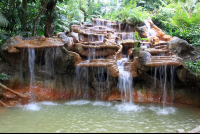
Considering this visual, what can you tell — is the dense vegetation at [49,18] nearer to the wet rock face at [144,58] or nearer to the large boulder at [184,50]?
the large boulder at [184,50]

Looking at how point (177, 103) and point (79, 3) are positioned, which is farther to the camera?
point (79, 3)

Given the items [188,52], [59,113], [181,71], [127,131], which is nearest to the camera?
[127,131]

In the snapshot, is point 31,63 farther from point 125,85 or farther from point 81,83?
point 125,85

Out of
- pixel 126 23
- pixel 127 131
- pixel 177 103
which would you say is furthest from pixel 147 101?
pixel 126 23

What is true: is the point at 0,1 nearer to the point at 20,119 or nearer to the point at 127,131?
the point at 20,119

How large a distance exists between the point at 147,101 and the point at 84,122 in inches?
163

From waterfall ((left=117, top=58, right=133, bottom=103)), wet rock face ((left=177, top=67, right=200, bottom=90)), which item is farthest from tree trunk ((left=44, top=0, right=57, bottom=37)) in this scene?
wet rock face ((left=177, top=67, right=200, bottom=90))

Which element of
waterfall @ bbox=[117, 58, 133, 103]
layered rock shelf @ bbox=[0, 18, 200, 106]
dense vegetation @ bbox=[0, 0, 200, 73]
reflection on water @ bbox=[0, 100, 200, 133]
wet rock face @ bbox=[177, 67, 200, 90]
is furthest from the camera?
dense vegetation @ bbox=[0, 0, 200, 73]

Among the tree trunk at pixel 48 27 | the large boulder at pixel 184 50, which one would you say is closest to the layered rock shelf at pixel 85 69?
the large boulder at pixel 184 50

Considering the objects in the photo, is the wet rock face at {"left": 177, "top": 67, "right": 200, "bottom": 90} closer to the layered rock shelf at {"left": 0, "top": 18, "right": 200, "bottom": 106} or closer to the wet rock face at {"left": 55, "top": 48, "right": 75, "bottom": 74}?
the layered rock shelf at {"left": 0, "top": 18, "right": 200, "bottom": 106}

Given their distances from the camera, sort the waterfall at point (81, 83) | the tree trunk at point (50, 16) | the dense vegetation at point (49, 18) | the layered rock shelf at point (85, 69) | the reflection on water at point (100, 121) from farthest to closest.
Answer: the dense vegetation at point (49, 18) < the tree trunk at point (50, 16) < the waterfall at point (81, 83) < the layered rock shelf at point (85, 69) < the reflection on water at point (100, 121)

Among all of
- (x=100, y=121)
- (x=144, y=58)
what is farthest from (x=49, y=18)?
(x=100, y=121)

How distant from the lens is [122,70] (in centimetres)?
837

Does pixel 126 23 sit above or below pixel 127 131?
above
